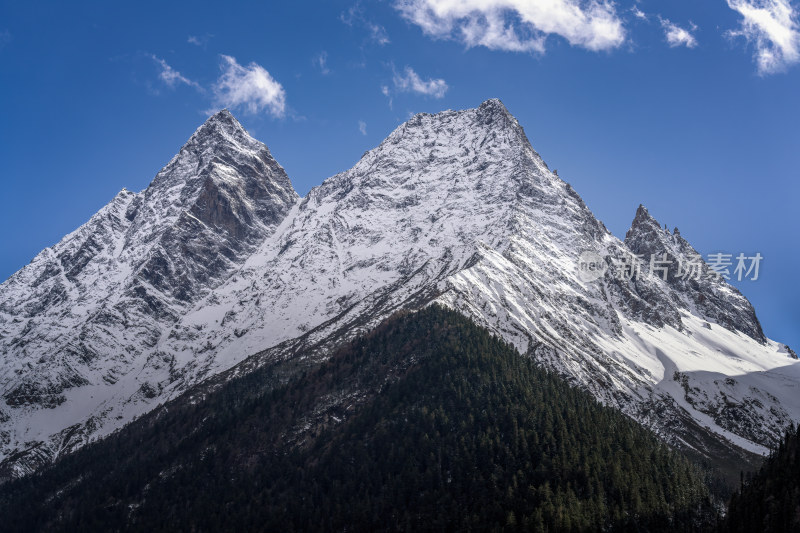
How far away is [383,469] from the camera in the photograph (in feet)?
462

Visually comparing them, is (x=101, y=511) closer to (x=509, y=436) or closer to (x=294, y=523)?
(x=294, y=523)

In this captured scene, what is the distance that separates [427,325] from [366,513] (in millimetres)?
74778

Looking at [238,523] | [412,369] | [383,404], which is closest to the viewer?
[238,523]

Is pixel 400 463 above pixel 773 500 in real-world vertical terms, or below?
above

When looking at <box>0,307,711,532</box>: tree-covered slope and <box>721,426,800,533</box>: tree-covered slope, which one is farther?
<box>0,307,711,532</box>: tree-covered slope

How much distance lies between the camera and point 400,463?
14012 cm

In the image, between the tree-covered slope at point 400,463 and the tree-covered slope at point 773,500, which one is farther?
the tree-covered slope at point 400,463

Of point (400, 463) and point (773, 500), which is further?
point (400, 463)

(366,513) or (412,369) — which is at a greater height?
(412,369)

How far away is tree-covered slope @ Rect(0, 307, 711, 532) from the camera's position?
12700 cm

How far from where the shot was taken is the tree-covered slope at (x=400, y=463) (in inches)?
5000

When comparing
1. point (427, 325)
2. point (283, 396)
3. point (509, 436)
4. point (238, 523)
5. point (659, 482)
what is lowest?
point (238, 523)

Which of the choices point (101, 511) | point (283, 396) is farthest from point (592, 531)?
point (101, 511)

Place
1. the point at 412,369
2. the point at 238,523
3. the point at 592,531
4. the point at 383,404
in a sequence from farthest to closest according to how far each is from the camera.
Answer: the point at 412,369, the point at 383,404, the point at 238,523, the point at 592,531
